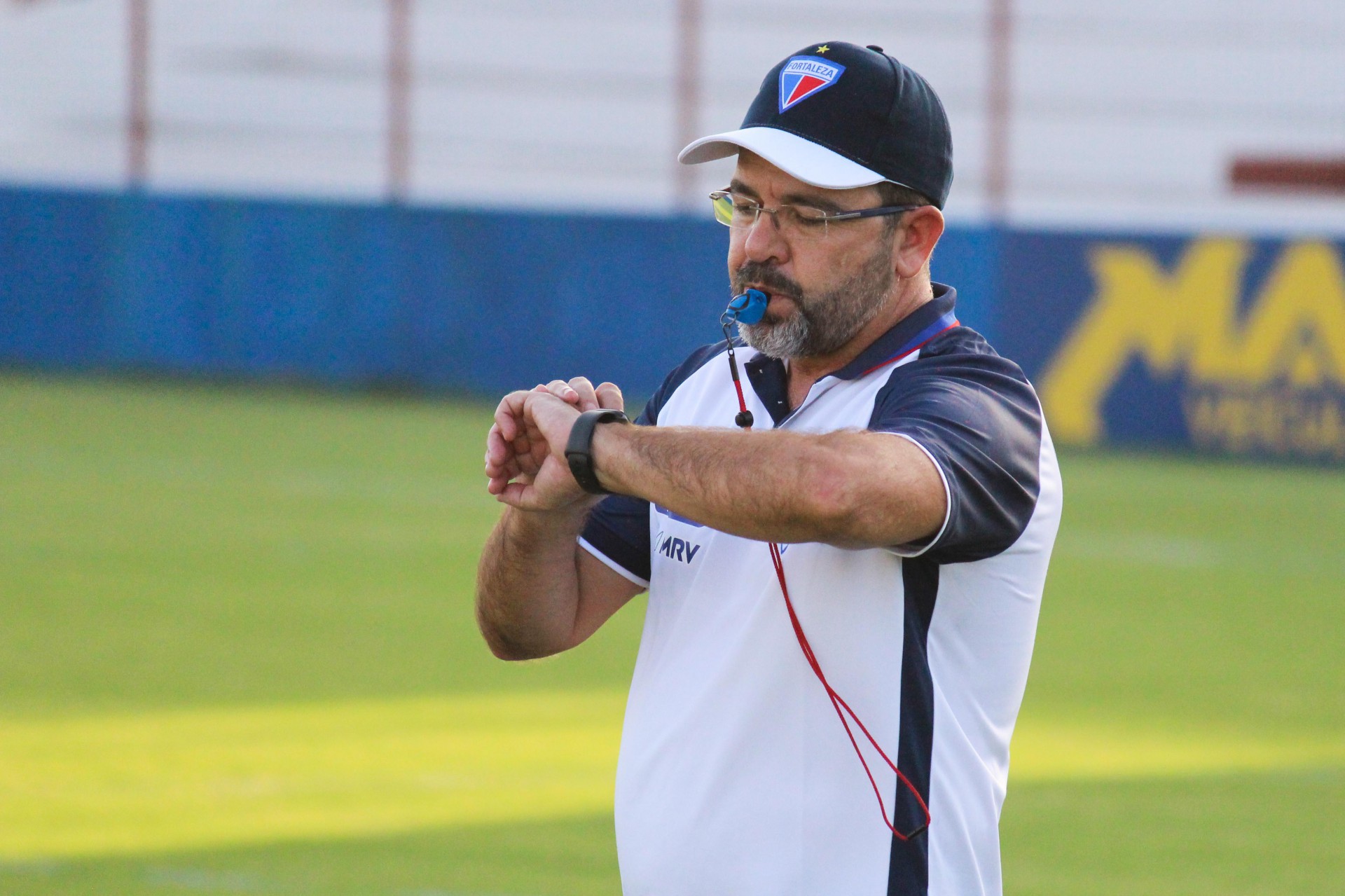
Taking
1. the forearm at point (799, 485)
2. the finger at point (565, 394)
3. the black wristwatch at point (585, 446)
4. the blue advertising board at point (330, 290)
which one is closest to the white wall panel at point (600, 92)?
the blue advertising board at point (330, 290)

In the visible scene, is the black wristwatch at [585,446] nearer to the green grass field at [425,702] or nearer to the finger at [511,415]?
the finger at [511,415]

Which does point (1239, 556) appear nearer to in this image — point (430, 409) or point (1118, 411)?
point (1118, 411)

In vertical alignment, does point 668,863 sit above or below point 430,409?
above

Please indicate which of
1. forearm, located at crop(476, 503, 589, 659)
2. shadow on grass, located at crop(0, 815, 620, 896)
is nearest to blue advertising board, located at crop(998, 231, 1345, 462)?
shadow on grass, located at crop(0, 815, 620, 896)

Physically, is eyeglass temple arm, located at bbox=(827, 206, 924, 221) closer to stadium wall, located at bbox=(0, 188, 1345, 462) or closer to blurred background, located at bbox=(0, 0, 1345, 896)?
blurred background, located at bbox=(0, 0, 1345, 896)

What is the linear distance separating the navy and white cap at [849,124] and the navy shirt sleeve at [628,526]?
1.67 feet

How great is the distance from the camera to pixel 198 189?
2844cm

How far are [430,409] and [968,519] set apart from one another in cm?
1783

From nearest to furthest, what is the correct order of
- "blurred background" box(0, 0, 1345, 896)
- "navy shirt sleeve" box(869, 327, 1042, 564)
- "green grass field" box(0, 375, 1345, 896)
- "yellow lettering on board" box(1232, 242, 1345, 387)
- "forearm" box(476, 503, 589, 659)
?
"navy shirt sleeve" box(869, 327, 1042, 564) < "forearm" box(476, 503, 589, 659) < "green grass field" box(0, 375, 1345, 896) < "blurred background" box(0, 0, 1345, 896) < "yellow lettering on board" box(1232, 242, 1345, 387)

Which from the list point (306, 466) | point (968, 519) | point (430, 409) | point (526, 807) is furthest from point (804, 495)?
point (430, 409)

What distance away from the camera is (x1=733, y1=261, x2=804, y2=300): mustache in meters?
3.26

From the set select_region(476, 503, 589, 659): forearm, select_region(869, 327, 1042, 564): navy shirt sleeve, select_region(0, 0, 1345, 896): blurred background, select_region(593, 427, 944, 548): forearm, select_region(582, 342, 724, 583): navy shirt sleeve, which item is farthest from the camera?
select_region(0, 0, 1345, 896): blurred background

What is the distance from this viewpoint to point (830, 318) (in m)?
3.26

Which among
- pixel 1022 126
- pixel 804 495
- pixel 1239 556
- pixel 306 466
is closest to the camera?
pixel 804 495
